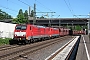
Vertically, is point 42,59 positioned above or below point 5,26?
below

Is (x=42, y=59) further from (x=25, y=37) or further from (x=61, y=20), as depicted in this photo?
(x=61, y=20)

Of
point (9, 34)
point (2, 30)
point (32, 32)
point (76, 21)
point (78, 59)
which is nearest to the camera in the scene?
point (78, 59)

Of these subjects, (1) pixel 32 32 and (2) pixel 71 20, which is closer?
(1) pixel 32 32

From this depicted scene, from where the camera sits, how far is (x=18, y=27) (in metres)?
32.7

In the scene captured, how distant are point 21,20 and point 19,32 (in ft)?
180

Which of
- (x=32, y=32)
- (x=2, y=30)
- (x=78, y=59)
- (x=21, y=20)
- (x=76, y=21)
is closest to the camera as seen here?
(x=78, y=59)

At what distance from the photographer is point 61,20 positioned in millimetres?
100062

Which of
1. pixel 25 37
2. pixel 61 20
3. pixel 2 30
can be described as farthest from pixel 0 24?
pixel 61 20

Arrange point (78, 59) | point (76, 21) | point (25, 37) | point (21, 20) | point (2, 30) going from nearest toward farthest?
point (78, 59)
point (25, 37)
point (2, 30)
point (21, 20)
point (76, 21)

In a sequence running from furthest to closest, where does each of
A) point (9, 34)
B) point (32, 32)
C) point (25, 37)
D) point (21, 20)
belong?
point (21, 20) → point (9, 34) → point (32, 32) → point (25, 37)

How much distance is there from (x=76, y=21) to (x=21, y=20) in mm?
26296

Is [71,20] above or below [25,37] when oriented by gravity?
above

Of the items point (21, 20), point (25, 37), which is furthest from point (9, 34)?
point (21, 20)

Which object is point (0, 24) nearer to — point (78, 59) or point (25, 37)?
point (25, 37)
